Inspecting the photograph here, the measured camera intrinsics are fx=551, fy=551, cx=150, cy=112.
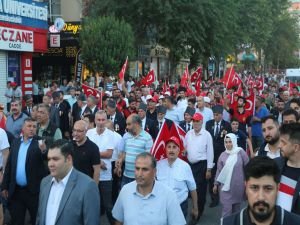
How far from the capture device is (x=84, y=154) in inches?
283

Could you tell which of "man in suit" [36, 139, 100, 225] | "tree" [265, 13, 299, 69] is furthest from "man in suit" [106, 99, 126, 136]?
"tree" [265, 13, 299, 69]

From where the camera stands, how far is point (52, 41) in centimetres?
2836

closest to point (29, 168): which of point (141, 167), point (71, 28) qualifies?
point (141, 167)

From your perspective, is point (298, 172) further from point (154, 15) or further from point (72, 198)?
point (154, 15)

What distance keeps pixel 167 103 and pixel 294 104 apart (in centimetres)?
297

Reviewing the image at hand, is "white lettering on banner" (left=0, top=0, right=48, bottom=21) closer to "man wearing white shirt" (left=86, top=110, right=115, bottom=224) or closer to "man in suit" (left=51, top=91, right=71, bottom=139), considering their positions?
"man in suit" (left=51, top=91, right=71, bottom=139)

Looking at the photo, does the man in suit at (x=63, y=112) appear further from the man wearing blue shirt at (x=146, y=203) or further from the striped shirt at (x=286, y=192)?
the striped shirt at (x=286, y=192)

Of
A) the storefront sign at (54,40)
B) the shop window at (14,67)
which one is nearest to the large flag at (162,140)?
the shop window at (14,67)

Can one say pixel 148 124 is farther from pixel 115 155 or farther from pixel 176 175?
pixel 176 175

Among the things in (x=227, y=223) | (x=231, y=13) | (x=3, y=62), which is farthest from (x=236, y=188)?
(x=231, y=13)

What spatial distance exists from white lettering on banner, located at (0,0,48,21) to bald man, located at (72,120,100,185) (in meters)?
15.2

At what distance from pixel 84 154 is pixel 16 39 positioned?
16289 mm

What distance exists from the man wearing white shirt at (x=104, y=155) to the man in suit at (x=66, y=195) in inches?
120

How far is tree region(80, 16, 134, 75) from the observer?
2359cm
